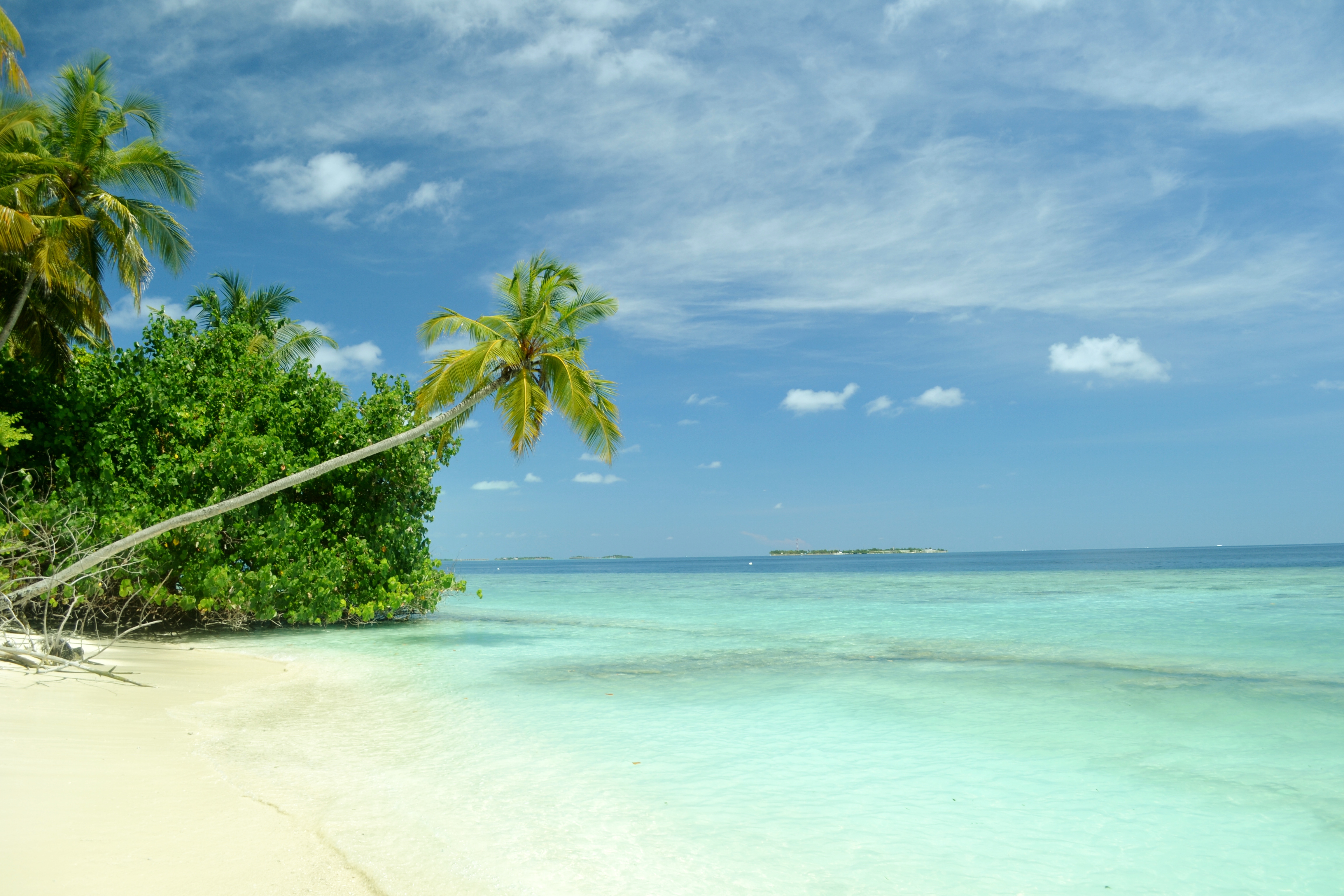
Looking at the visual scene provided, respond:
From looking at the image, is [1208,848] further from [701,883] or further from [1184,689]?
[1184,689]

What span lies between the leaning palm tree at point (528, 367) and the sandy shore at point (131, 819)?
4.85m

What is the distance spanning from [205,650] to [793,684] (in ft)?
27.6

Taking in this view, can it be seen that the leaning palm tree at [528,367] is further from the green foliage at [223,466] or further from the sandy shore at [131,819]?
the sandy shore at [131,819]

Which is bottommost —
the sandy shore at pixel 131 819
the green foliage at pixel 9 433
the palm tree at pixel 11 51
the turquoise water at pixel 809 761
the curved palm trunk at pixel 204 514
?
the turquoise water at pixel 809 761

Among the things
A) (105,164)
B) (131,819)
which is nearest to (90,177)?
(105,164)

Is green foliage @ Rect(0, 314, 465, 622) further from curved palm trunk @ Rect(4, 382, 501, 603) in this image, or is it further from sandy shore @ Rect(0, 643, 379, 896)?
sandy shore @ Rect(0, 643, 379, 896)

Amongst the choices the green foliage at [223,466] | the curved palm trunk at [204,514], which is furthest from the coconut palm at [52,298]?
the curved palm trunk at [204,514]

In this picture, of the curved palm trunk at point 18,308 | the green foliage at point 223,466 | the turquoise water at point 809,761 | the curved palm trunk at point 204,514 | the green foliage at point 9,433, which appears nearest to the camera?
the turquoise water at point 809,761

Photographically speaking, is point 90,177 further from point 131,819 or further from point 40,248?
point 131,819

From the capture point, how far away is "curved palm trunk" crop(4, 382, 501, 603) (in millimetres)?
7438

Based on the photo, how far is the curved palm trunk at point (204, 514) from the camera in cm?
744

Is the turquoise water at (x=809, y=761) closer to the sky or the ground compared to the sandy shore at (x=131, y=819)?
closer to the ground

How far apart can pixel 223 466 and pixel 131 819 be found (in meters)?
9.27

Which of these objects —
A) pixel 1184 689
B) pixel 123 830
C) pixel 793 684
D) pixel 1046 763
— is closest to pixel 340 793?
pixel 123 830
